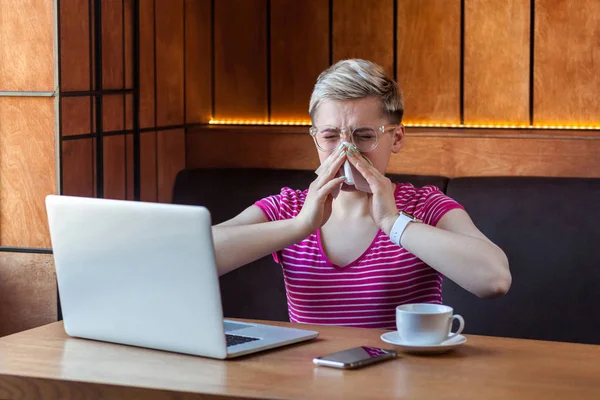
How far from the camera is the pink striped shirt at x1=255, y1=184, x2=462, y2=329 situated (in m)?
2.00

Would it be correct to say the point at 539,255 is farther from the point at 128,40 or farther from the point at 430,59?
the point at 128,40

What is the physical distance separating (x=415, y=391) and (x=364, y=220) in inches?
30.5

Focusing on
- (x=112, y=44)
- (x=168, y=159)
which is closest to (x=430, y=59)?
(x=168, y=159)

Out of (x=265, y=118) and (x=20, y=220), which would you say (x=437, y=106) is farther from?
(x=20, y=220)

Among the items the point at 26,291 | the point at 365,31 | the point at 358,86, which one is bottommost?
the point at 26,291

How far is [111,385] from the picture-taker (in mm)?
1390

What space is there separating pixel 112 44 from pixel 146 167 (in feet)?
1.57

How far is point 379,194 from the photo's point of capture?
6.18 feet

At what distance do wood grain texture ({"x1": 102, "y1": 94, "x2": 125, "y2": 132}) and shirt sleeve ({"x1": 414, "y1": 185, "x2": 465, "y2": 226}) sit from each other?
1283mm

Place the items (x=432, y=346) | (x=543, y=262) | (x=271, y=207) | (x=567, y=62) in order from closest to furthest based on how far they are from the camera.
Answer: (x=432, y=346) < (x=271, y=207) < (x=543, y=262) < (x=567, y=62)

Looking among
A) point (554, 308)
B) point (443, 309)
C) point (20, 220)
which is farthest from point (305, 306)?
point (20, 220)

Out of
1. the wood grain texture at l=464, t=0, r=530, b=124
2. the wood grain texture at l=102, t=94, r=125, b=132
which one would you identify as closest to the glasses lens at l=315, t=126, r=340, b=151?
the wood grain texture at l=102, t=94, r=125, b=132

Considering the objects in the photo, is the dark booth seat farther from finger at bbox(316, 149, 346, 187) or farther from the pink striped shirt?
finger at bbox(316, 149, 346, 187)

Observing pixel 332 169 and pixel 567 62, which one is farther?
pixel 567 62
